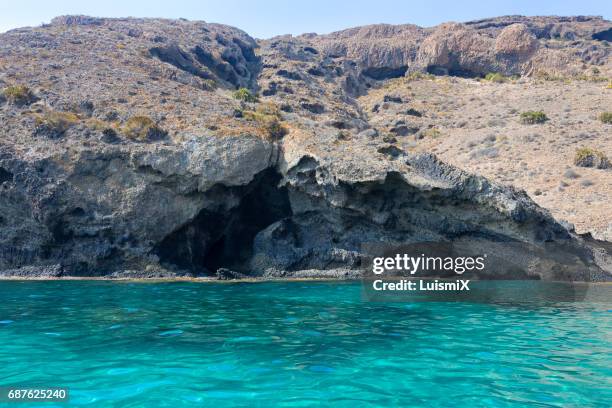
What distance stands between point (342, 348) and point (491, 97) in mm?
56404

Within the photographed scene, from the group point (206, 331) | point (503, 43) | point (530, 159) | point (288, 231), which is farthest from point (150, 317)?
point (503, 43)

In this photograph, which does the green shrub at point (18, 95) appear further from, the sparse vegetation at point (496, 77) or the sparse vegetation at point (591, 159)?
the sparse vegetation at point (496, 77)

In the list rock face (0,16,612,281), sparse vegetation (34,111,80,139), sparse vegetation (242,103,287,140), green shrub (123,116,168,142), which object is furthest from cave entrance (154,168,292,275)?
sparse vegetation (34,111,80,139)

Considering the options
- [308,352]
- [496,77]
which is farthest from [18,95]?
[496,77]

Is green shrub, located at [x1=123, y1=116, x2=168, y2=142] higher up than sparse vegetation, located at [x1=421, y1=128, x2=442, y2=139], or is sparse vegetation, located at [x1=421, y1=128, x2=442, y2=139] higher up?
sparse vegetation, located at [x1=421, y1=128, x2=442, y2=139]

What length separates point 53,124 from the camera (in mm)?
24812

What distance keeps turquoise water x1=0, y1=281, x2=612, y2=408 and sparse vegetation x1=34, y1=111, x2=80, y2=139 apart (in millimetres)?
12331

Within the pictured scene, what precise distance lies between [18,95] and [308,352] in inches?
1064

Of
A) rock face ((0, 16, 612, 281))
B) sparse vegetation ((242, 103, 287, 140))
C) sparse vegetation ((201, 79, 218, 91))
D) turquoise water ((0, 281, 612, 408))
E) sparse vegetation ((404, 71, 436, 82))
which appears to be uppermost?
sparse vegetation ((404, 71, 436, 82))

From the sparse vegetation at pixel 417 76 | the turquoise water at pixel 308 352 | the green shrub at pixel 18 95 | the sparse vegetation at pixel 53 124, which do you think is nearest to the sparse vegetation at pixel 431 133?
the sparse vegetation at pixel 417 76

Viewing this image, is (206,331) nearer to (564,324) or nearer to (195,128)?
(564,324)

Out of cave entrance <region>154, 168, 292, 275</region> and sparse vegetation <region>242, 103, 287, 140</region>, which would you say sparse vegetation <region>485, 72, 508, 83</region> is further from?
cave entrance <region>154, 168, 292, 275</region>

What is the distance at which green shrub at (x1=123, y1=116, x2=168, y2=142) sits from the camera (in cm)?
2476

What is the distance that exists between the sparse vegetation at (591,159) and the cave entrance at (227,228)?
79.1 feet
